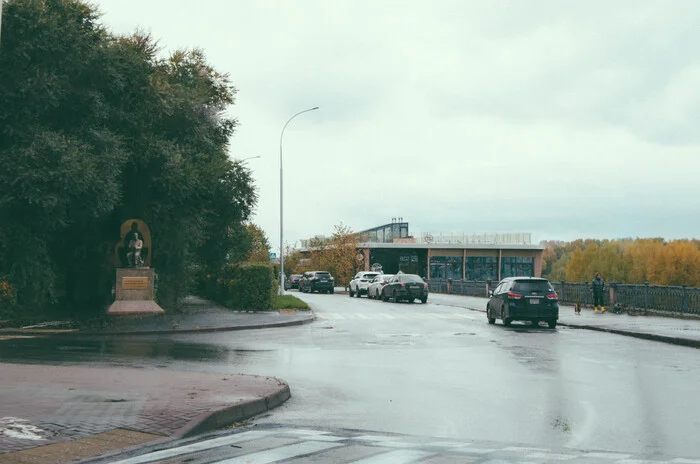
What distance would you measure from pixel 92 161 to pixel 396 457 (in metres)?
19.0

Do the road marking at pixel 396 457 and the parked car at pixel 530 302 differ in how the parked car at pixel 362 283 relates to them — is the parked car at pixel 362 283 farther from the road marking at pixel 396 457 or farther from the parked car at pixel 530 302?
the road marking at pixel 396 457

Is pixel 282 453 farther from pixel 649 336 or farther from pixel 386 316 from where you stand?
pixel 386 316

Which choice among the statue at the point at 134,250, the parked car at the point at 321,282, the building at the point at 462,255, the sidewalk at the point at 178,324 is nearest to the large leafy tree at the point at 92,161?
the statue at the point at 134,250

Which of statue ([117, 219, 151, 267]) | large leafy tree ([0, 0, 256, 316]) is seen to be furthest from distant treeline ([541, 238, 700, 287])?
statue ([117, 219, 151, 267])

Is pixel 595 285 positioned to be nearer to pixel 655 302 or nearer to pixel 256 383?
pixel 655 302

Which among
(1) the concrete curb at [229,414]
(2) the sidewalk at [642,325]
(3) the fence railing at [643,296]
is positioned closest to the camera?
(1) the concrete curb at [229,414]

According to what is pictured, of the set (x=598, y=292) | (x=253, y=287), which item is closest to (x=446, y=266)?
(x=598, y=292)

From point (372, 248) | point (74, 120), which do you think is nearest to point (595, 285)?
point (74, 120)

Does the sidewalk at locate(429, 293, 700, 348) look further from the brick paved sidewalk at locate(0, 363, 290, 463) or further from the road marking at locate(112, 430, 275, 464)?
the road marking at locate(112, 430, 275, 464)

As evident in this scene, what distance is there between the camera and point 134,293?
2728cm

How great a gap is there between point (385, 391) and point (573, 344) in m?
9.40

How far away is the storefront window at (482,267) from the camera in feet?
340

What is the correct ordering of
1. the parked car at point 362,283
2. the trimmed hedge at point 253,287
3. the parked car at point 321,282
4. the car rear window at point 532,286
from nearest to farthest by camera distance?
the car rear window at point 532,286 < the trimmed hedge at point 253,287 < the parked car at point 362,283 < the parked car at point 321,282

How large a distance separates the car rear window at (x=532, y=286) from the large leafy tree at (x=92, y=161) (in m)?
11.6
